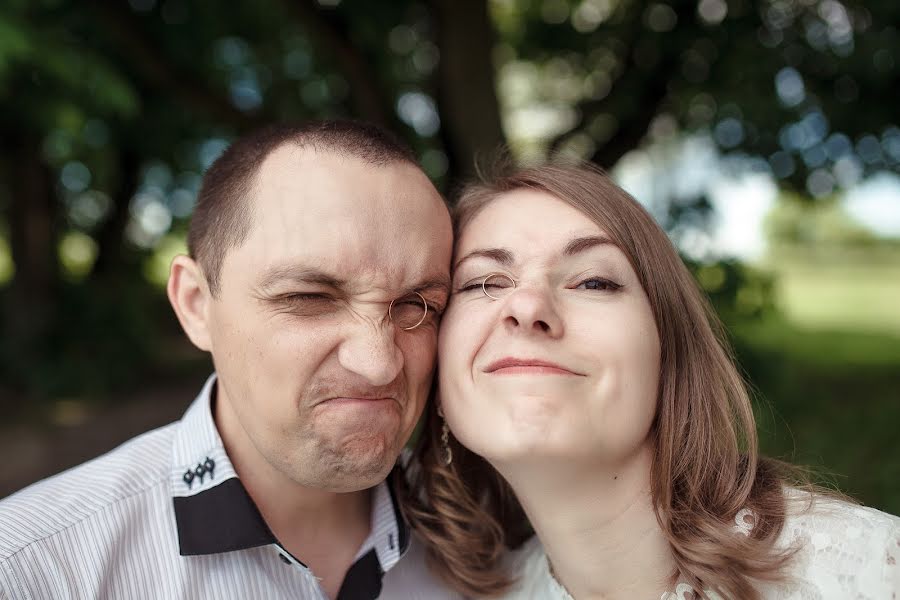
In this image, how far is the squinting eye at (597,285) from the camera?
2262mm

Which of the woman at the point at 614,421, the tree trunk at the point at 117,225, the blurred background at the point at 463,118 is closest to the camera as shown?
the woman at the point at 614,421

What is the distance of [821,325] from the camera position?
17.2 meters

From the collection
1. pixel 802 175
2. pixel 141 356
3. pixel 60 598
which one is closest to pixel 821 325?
pixel 802 175

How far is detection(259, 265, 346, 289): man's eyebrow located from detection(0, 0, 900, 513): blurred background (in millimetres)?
1035

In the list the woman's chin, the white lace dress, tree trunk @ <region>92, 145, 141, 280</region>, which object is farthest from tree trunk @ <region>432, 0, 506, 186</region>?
tree trunk @ <region>92, 145, 141, 280</region>

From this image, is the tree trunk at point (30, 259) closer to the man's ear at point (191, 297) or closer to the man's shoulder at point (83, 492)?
the man's ear at point (191, 297)

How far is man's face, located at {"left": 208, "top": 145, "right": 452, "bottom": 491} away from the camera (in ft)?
7.11

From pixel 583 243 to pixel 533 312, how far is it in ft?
1.02

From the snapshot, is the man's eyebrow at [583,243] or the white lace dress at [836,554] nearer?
the white lace dress at [836,554]

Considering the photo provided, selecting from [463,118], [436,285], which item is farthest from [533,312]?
[463,118]

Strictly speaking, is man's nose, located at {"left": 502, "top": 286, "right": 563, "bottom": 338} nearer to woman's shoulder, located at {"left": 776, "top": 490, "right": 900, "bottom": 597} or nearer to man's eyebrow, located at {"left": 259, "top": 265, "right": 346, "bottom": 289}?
man's eyebrow, located at {"left": 259, "top": 265, "right": 346, "bottom": 289}

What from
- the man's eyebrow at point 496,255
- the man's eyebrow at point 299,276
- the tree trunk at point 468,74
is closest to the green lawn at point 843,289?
the tree trunk at point 468,74

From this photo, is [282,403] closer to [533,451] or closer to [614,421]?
[533,451]

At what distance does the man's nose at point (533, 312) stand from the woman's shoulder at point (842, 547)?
894 millimetres
